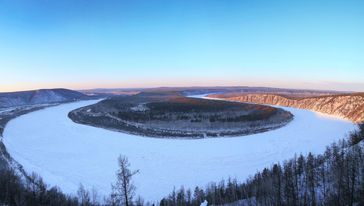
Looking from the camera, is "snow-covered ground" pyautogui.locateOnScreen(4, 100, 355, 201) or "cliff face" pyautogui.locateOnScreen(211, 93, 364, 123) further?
"cliff face" pyautogui.locateOnScreen(211, 93, 364, 123)

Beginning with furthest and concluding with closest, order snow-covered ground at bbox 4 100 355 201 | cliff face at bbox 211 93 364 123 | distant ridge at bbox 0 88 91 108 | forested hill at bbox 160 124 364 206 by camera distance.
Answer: distant ridge at bbox 0 88 91 108
cliff face at bbox 211 93 364 123
snow-covered ground at bbox 4 100 355 201
forested hill at bbox 160 124 364 206

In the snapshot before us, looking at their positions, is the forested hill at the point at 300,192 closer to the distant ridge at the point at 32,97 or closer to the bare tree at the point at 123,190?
the bare tree at the point at 123,190

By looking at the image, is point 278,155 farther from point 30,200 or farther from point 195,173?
point 30,200

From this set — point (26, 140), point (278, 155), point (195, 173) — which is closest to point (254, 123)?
point (278, 155)

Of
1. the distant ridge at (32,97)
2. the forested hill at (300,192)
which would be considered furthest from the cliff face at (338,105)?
the distant ridge at (32,97)

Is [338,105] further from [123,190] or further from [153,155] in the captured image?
[123,190]

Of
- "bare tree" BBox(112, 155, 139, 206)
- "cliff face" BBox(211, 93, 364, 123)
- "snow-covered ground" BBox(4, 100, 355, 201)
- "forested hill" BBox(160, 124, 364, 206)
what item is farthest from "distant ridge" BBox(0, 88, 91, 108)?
"cliff face" BBox(211, 93, 364, 123)

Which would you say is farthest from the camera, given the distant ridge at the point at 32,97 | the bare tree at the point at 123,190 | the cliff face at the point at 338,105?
the distant ridge at the point at 32,97

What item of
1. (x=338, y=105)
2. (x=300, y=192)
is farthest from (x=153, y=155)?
(x=338, y=105)

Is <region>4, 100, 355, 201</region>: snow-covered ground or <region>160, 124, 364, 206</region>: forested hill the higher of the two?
<region>160, 124, 364, 206</region>: forested hill

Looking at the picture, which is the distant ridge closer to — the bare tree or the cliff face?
the bare tree
